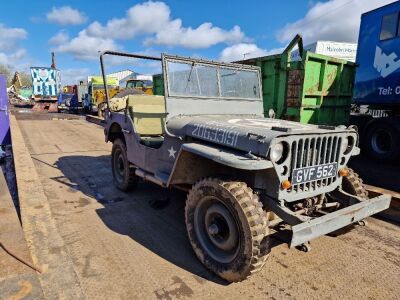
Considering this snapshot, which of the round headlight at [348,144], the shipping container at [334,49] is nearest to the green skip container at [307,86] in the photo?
the round headlight at [348,144]

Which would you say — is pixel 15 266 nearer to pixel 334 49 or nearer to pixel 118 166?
pixel 118 166

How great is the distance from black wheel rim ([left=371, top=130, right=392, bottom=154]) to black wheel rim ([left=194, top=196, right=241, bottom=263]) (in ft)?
18.5

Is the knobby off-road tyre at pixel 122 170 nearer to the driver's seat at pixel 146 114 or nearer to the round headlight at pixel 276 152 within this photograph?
the driver's seat at pixel 146 114

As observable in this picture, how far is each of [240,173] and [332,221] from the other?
0.86 meters

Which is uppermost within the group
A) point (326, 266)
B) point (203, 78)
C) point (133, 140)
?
point (203, 78)

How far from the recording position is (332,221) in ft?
8.18

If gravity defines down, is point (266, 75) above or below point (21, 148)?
above

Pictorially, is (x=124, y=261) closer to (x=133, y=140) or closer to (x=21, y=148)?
(x=133, y=140)

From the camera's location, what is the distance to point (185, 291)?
2506mm

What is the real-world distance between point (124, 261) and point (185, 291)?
733 millimetres

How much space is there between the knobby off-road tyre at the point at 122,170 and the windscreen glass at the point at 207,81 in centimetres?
157

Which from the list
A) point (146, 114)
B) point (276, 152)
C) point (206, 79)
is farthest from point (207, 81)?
point (146, 114)

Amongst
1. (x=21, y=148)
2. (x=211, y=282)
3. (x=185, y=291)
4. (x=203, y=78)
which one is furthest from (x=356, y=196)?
(x=21, y=148)

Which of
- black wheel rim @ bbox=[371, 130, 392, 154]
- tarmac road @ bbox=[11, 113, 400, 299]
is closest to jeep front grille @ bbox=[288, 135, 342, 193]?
tarmac road @ bbox=[11, 113, 400, 299]
